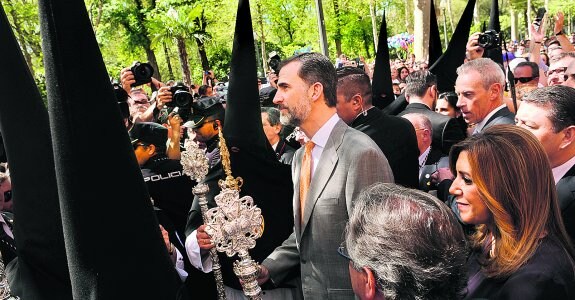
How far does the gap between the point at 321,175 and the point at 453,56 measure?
4075mm

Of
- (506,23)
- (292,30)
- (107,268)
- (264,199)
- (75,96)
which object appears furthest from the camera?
(506,23)

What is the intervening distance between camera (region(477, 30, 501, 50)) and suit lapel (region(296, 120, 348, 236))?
4.27 meters

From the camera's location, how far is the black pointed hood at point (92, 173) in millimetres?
1223

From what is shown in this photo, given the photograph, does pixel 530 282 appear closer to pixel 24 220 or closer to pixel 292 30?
pixel 24 220

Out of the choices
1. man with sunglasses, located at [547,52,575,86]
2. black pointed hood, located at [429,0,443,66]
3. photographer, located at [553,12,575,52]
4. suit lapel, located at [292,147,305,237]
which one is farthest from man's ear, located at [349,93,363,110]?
photographer, located at [553,12,575,52]

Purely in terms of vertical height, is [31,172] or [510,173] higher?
[31,172]

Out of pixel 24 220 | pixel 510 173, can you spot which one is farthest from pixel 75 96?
pixel 510 173

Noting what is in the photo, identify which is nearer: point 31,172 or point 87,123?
point 87,123

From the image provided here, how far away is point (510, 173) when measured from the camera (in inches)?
74.4

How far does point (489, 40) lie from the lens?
6047 mm

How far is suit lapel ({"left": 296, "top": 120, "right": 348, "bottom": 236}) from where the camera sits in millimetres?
2475

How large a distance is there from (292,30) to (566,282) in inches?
1244

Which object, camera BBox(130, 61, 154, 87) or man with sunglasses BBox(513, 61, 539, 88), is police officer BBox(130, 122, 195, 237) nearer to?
camera BBox(130, 61, 154, 87)

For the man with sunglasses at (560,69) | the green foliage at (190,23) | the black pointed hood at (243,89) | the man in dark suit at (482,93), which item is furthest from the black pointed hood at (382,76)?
the green foliage at (190,23)
